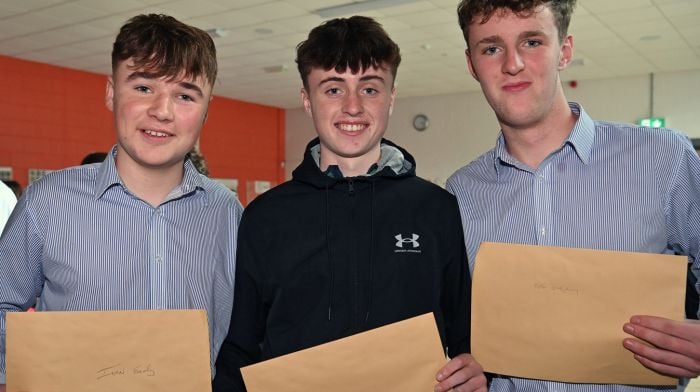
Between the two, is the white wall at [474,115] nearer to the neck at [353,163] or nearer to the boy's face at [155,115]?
the neck at [353,163]

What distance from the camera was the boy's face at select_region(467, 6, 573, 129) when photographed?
5.51ft

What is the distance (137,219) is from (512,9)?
1.17m

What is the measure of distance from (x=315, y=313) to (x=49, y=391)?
0.64m

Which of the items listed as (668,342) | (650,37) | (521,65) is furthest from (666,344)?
(650,37)

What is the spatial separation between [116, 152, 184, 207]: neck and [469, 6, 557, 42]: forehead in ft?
3.17

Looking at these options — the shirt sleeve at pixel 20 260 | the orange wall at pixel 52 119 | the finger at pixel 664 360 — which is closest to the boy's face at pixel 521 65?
the finger at pixel 664 360

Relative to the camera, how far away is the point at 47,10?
717 cm

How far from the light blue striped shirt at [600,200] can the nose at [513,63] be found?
0.24 m

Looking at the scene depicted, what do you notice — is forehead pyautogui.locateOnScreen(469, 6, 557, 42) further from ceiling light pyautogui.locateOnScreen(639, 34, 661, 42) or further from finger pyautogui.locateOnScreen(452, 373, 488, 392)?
ceiling light pyautogui.locateOnScreen(639, 34, 661, 42)

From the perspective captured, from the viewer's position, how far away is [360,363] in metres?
1.36

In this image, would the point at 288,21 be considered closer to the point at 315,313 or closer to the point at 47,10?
the point at 47,10

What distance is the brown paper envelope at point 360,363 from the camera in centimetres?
134

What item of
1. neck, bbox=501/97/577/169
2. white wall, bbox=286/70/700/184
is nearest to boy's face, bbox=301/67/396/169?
neck, bbox=501/97/577/169

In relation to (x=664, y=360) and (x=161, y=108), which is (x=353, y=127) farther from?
(x=664, y=360)
